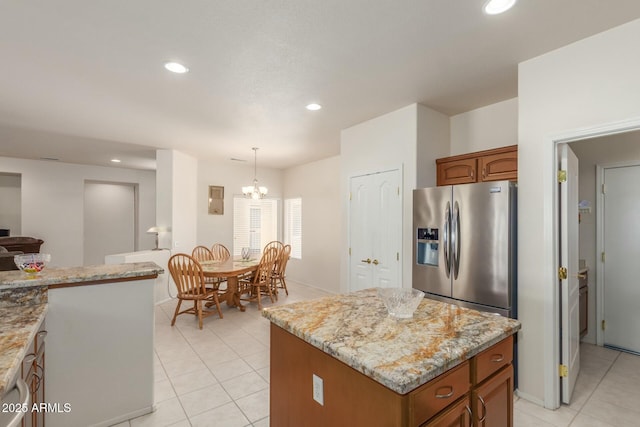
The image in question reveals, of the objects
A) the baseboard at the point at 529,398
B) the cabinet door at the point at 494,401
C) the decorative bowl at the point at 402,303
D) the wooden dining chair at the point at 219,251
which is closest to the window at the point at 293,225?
the wooden dining chair at the point at 219,251

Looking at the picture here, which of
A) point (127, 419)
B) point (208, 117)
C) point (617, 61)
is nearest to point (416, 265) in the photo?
point (617, 61)

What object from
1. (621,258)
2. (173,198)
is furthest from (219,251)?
(621,258)

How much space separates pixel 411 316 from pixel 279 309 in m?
0.73

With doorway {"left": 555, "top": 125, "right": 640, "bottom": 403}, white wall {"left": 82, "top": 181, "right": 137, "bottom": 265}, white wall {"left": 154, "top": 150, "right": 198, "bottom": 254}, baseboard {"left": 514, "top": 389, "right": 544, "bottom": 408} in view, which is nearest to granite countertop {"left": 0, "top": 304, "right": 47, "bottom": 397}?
baseboard {"left": 514, "top": 389, "right": 544, "bottom": 408}

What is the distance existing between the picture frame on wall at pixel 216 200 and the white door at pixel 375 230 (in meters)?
3.56

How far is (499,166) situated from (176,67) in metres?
2.88

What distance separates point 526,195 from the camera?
2.38 meters

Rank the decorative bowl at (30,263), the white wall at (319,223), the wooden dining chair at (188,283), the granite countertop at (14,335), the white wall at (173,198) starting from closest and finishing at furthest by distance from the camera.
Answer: the granite countertop at (14,335)
the decorative bowl at (30,263)
the wooden dining chair at (188,283)
the white wall at (173,198)
the white wall at (319,223)

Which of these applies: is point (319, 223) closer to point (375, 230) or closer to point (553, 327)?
point (375, 230)

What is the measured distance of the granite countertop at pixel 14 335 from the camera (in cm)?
101

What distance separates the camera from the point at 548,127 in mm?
2268

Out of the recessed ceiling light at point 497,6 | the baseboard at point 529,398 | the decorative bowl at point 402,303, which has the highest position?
the recessed ceiling light at point 497,6

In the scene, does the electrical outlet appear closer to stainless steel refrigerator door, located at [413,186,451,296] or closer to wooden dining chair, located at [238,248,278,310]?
stainless steel refrigerator door, located at [413,186,451,296]

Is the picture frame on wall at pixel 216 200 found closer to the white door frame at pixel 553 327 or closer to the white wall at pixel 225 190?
the white wall at pixel 225 190
